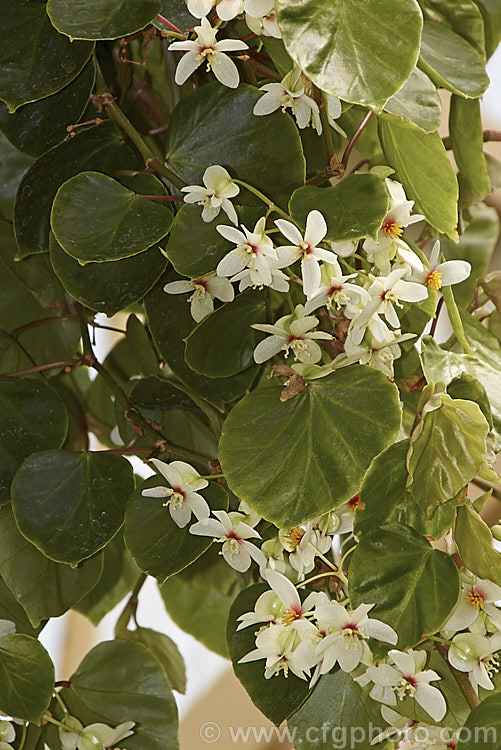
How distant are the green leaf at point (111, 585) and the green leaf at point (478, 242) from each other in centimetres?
35

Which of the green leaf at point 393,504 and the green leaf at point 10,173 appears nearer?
the green leaf at point 393,504

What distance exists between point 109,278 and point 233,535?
6.1 inches

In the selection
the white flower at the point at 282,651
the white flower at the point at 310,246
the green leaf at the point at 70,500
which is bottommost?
the white flower at the point at 282,651

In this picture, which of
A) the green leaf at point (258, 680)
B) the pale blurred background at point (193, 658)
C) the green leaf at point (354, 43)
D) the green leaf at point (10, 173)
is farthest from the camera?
the pale blurred background at point (193, 658)

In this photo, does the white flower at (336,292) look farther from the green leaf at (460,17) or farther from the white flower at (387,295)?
the green leaf at (460,17)

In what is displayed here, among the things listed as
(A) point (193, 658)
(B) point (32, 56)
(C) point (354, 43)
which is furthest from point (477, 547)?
(A) point (193, 658)

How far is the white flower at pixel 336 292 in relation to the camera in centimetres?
37

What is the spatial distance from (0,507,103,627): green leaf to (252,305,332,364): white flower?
0.18 m

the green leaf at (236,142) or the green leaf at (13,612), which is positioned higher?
the green leaf at (236,142)

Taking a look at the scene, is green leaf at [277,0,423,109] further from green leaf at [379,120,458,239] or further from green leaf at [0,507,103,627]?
green leaf at [0,507,103,627]

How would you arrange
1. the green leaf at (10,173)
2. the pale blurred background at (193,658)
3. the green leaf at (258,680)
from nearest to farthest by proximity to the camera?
the green leaf at (258,680), the green leaf at (10,173), the pale blurred background at (193,658)

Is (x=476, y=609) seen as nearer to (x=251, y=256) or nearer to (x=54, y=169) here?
(x=251, y=256)

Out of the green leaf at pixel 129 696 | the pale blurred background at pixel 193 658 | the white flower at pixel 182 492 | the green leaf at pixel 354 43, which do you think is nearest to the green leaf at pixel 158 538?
the white flower at pixel 182 492

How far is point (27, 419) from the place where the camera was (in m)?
0.48
